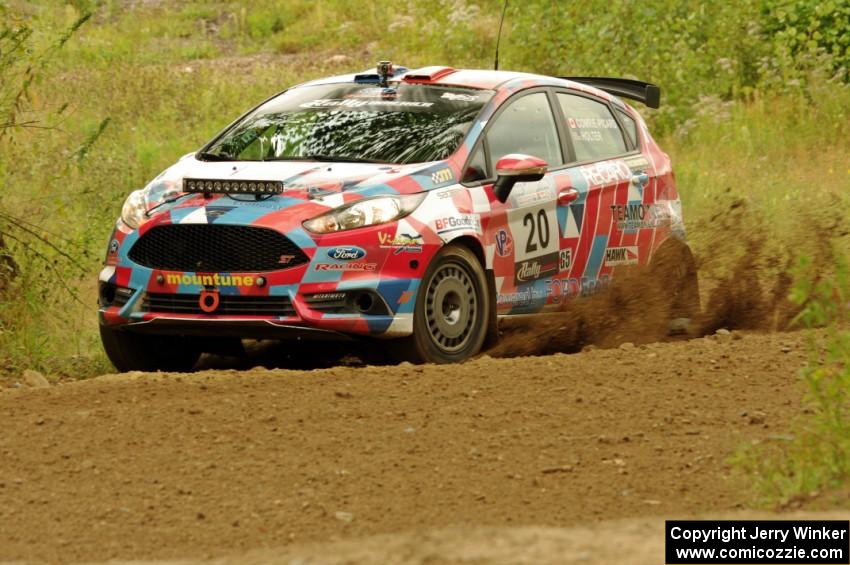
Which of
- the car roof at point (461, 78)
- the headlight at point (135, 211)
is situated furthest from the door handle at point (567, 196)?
the headlight at point (135, 211)

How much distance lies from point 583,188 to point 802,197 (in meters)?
5.28

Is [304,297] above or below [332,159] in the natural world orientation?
below

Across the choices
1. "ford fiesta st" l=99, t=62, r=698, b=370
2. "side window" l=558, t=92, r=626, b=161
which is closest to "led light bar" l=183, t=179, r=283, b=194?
"ford fiesta st" l=99, t=62, r=698, b=370

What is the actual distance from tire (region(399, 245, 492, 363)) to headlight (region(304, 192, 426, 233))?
1.13ft

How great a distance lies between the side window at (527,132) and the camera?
9.51m

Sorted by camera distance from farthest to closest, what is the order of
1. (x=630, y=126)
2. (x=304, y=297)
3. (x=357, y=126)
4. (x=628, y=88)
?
(x=628, y=88)
(x=630, y=126)
(x=357, y=126)
(x=304, y=297)

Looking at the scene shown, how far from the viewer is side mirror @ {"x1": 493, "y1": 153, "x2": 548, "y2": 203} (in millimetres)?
9070

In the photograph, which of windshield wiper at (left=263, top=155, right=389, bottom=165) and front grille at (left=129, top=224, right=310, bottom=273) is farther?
windshield wiper at (left=263, top=155, right=389, bottom=165)

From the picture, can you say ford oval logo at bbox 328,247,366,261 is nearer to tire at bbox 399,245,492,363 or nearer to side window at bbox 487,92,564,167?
tire at bbox 399,245,492,363

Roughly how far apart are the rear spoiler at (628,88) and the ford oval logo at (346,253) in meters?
3.27

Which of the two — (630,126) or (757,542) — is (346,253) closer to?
(630,126)

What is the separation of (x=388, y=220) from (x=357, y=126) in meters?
1.18

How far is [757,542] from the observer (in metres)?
5.12

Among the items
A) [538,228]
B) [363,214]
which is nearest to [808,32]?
[538,228]
